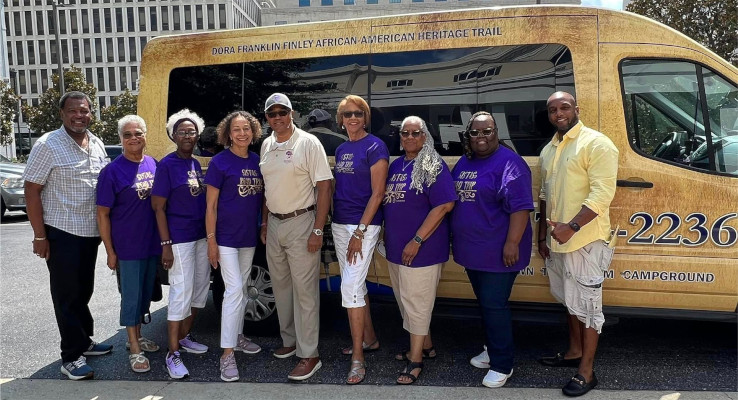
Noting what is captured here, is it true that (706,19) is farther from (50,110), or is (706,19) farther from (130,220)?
(50,110)

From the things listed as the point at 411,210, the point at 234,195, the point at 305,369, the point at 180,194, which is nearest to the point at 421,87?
the point at 411,210

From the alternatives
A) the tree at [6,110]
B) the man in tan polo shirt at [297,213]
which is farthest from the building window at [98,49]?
the man in tan polo shirt at [297,213]

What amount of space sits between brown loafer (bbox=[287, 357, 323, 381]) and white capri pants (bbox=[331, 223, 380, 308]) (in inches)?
19.3

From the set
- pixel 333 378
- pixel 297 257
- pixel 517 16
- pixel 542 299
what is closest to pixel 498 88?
pixel 517 16

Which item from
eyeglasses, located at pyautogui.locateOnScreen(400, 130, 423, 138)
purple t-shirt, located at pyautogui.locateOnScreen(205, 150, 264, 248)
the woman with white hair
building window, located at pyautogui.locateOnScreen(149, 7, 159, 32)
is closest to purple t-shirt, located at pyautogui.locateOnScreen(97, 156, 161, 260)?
the woman with white hair

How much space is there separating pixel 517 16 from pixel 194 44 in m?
2.51

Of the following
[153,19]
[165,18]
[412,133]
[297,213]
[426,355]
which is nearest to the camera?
[412,133]

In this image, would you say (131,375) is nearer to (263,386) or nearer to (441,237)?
(263,386)

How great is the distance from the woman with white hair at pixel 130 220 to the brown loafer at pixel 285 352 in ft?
2.97

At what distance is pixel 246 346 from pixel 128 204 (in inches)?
55.3

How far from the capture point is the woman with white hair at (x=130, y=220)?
12.3 ft

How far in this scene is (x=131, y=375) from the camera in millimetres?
3889

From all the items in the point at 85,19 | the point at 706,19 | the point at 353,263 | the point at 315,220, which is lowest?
the point at 353,263

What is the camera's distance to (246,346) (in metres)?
4.32
